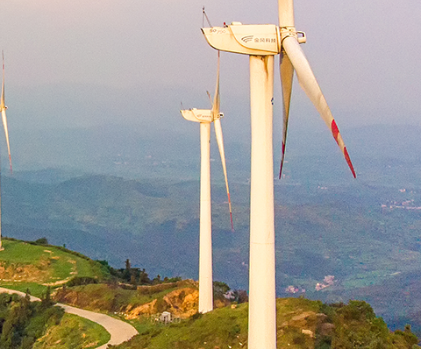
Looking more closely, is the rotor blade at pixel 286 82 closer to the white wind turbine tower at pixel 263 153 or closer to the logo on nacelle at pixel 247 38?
the white wind turbine tower at pixel 263 153

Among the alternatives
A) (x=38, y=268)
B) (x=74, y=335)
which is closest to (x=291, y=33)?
(x=74, y=335)

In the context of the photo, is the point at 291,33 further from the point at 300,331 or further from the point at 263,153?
the point at 300,331

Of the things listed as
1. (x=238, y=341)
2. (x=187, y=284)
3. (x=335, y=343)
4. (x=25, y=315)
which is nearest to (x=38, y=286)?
(x=25, y=315)

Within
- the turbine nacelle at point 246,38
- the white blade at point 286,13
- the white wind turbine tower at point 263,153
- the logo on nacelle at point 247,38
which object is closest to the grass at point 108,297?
the white wind turbine tower at point 263,153

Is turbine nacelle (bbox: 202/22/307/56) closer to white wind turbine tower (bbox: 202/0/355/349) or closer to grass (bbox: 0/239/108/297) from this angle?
white wind turbine tower (bbox: 202/0/355/349)

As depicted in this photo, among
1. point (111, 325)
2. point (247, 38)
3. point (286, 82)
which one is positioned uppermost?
point (247, 38)
